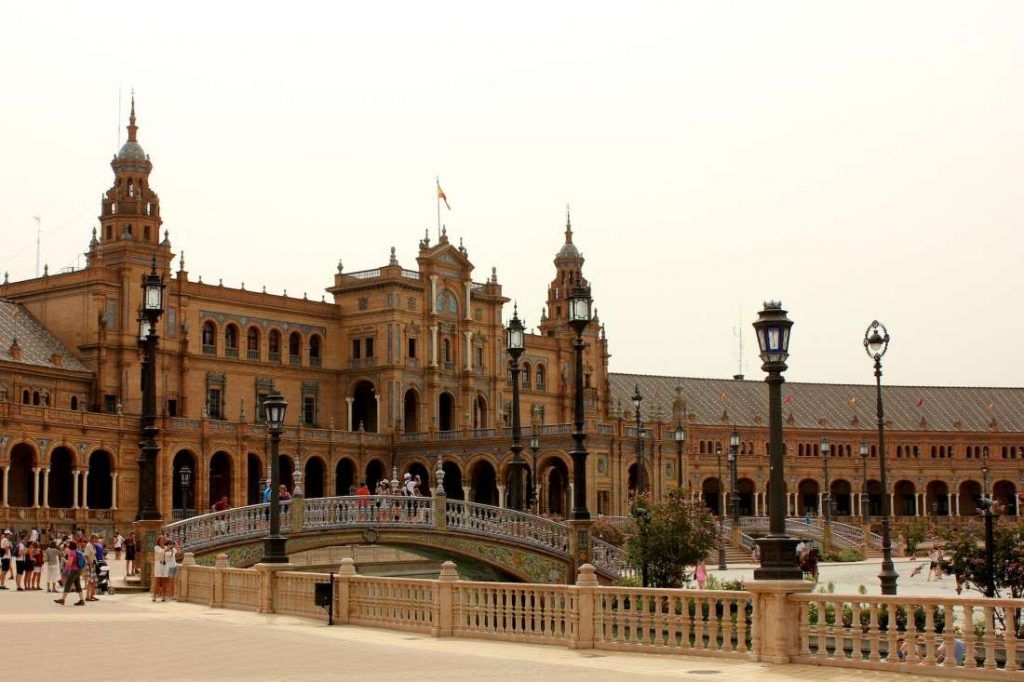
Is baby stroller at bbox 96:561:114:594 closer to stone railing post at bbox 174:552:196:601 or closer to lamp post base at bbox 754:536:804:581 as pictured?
stone railing post at bbox 174:552:196:601

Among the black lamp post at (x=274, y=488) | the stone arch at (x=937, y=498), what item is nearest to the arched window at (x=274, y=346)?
the black lamp post at (x=274, y=488)

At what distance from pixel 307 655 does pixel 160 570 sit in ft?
40.5

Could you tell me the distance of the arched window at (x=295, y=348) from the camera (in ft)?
279

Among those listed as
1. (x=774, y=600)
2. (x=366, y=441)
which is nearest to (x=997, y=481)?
(x=366, y=441)

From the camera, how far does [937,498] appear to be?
114 m

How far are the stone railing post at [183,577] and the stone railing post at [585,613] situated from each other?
13476mm

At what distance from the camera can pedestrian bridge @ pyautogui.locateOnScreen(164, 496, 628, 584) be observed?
125 ft

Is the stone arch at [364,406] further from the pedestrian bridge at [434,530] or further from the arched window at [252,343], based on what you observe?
the pedestrian bridge at [434,530]

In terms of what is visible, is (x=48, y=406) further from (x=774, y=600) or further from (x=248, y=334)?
(x=774, y=600)

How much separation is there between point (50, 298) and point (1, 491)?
1494cm

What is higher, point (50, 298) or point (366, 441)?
point (50, 298)

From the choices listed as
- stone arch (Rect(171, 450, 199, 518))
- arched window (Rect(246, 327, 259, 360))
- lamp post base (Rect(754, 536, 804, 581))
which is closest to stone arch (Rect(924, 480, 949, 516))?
arched window (Rect(246, 327, 259, 360))

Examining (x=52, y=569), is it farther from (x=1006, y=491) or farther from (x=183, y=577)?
(x=1006, y=491)

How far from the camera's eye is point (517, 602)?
21.4 metres
